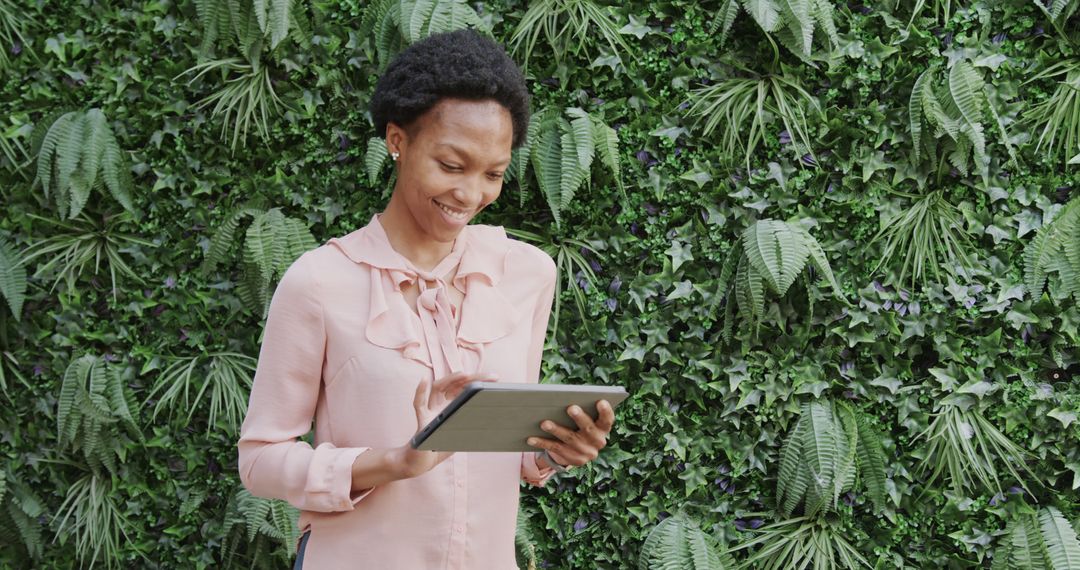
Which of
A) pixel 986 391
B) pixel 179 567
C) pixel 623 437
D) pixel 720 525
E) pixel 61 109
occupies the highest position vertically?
pixel 61 109

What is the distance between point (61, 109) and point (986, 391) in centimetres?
271

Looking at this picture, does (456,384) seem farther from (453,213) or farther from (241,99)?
(241,99)

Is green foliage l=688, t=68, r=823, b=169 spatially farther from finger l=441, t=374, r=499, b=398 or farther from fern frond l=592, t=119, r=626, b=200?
finger l=441, t=374, r=499, b=398

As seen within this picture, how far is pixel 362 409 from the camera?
1.43 metres

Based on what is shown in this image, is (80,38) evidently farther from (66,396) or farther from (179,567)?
(179,567)

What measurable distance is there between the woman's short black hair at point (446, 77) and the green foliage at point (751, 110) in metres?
1.44

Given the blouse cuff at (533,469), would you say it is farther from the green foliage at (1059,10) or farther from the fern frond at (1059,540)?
the green foliage at (1059,10)

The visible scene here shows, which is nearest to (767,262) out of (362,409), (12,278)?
(362,409)

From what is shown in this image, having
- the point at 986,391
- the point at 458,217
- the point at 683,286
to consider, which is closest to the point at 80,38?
the point at 683,286

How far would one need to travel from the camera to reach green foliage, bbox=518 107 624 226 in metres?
2.79

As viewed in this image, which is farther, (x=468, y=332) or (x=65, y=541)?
(x=65, y=541)

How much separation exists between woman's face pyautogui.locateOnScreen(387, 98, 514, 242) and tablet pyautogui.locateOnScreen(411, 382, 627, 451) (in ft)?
1.12

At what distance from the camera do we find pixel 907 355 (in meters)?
2.85

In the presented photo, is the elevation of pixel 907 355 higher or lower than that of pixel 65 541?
higher
